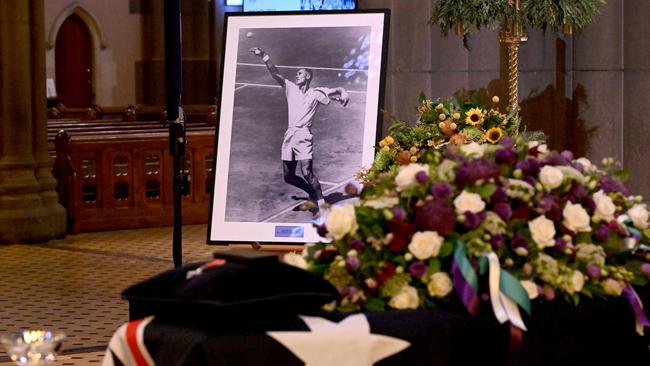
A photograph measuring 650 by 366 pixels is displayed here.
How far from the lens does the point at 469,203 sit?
125 inches

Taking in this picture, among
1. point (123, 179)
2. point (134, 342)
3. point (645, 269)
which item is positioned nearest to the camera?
point (134, 342)

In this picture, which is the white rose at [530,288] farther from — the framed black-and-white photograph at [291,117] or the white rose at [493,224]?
the framed black-and-white photograph at [291,117]

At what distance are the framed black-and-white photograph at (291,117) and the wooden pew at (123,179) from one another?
23.8 feet

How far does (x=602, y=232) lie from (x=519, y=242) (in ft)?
0.83

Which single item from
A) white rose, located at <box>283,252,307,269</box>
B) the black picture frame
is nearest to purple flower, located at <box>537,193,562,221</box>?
white rose, located at <box>283,252,307,269</box>

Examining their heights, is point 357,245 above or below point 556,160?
below

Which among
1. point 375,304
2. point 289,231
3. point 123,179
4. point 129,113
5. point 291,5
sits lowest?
point 123,179

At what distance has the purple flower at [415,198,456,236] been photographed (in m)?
3.17

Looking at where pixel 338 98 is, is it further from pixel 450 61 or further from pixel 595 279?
pixel 450 61

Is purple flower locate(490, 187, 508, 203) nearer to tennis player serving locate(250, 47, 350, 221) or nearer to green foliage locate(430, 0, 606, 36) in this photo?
tennis player serving locate(250, 47, 350, 221)

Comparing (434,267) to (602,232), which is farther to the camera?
(602,232)

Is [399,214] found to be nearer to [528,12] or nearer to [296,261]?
[296,261]

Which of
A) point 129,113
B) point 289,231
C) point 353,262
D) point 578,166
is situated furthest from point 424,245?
point 129,113

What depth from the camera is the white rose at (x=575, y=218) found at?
10.8 ft
